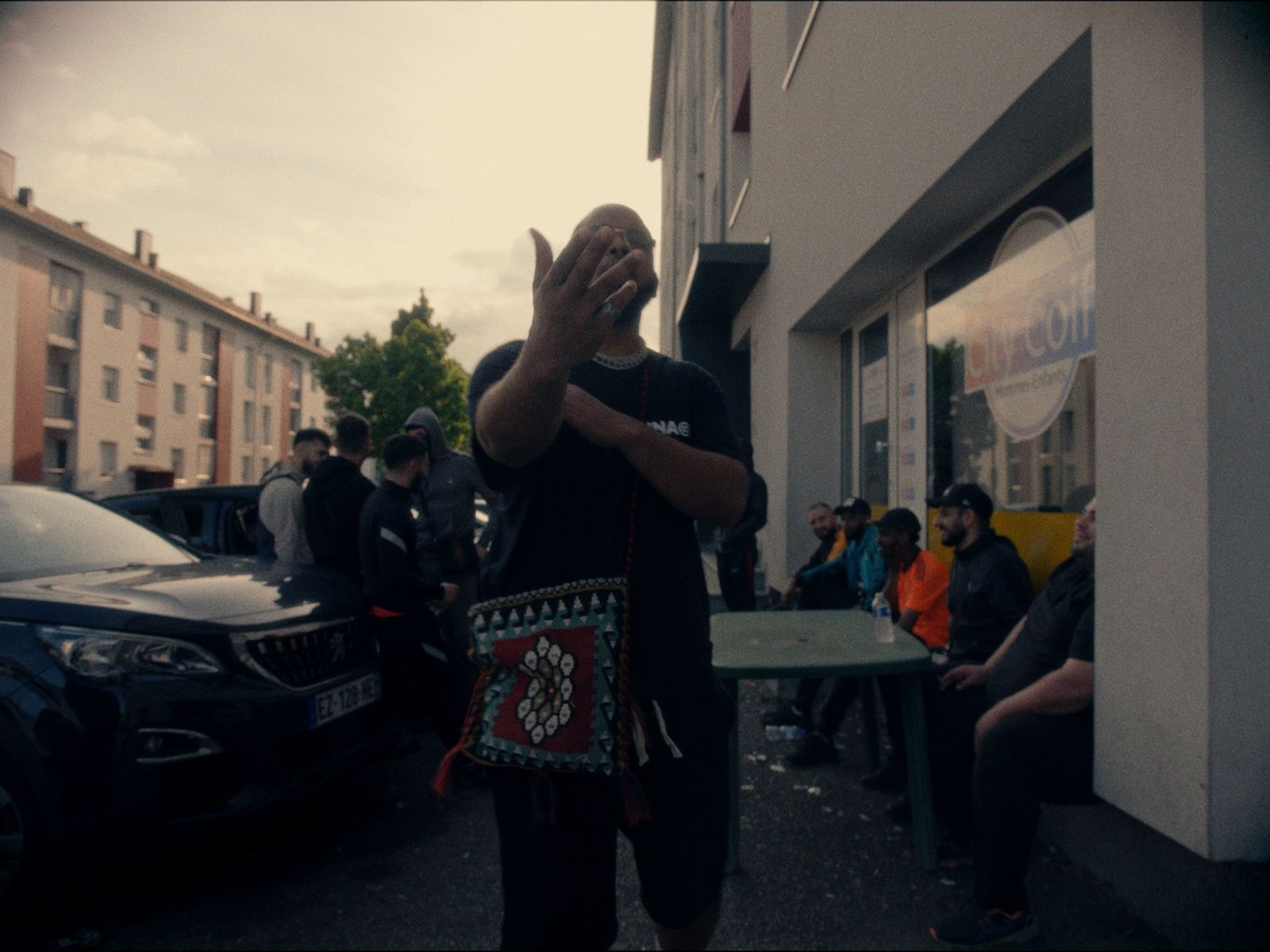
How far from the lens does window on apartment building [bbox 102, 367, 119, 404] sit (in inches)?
1243

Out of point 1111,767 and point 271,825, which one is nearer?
point 1111,767

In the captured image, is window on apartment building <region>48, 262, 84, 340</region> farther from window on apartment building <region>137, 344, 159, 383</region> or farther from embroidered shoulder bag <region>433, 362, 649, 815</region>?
embroidered shoulder bag <region>433, 362, 649, 815</region>

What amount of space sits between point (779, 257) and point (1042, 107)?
17.7 ft

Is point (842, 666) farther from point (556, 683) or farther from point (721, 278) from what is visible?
point (721, 278)

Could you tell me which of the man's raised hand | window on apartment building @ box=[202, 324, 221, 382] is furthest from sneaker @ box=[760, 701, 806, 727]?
window on apartment building @ box=[202, 324, 221, 382]

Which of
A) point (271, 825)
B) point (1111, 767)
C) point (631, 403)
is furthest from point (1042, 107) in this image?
point (271, 825)

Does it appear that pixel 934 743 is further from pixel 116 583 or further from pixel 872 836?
pixel 116 583

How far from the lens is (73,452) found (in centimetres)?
2961

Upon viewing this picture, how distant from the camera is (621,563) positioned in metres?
1.61

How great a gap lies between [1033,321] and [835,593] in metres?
2.27

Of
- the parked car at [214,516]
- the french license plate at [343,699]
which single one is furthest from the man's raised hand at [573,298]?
the parked car at [214,516]

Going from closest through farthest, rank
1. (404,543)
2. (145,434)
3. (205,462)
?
(404,543) < (145,434) < (205,462)

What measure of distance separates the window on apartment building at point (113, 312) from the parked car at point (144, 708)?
108 ft

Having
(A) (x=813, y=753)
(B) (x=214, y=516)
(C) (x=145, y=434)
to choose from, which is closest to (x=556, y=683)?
(A) (x=813, y=753)
